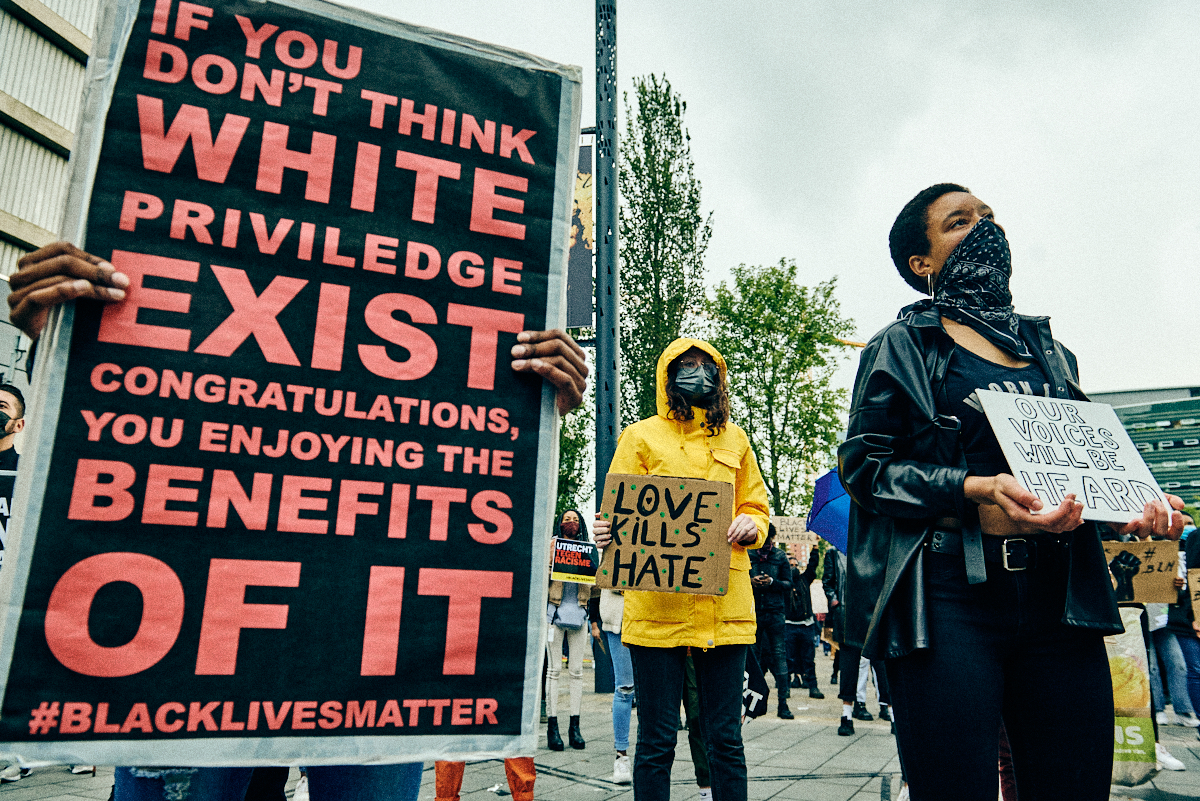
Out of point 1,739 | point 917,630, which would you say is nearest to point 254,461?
point 1,739

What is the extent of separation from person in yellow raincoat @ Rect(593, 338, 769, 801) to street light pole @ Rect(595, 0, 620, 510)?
4213mm

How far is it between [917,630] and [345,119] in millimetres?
1651

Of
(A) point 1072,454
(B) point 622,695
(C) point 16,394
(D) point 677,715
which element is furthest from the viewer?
(B) point 622,695

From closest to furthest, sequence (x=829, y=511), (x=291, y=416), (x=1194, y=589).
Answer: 1. (x=291, y=416)
2. (x=829, y=511)
3. (x=1194, y=589)

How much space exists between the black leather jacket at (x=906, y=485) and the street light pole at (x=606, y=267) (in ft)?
18.6

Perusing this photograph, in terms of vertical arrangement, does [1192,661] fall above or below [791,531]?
below

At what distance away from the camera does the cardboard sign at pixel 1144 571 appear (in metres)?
3.91

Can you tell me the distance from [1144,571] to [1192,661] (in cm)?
266

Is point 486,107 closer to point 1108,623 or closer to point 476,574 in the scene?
point 476,574

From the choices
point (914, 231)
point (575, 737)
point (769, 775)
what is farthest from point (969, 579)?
point (575, 737)

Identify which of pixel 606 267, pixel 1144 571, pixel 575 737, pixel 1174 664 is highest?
pixel 606 267

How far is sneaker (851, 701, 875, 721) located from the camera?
738 centimetres

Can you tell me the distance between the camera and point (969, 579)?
5.29 ft

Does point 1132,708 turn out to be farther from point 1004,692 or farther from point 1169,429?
point 1169,429
